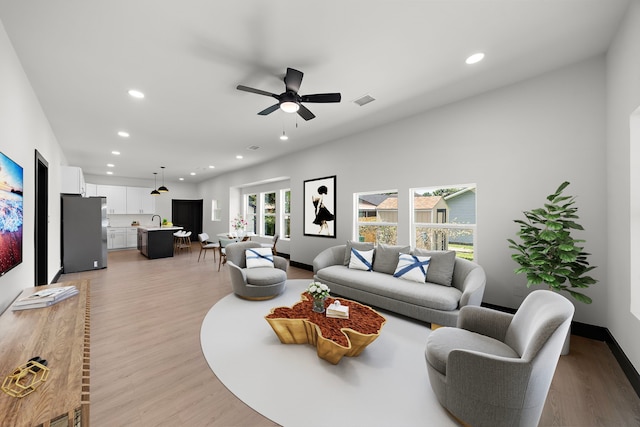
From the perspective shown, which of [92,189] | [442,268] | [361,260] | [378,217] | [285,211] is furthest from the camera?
[92,189]

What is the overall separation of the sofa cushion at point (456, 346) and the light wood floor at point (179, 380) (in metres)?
0.40

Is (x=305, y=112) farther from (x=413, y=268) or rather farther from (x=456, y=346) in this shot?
(x=456, y=346)

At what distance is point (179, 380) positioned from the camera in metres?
2.07

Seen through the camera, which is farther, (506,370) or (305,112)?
(305,112)

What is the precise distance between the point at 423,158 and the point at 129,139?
5759mm

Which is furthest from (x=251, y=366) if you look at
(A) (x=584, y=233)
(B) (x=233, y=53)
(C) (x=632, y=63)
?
(C) (x=632, y=63)

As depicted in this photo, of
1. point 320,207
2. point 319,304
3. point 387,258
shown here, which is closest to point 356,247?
point 387,258

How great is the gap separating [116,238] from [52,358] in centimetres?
1003

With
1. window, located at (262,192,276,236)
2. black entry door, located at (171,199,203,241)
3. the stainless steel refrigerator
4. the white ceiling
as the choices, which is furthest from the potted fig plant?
black entry door, located at (171,199,203,241)

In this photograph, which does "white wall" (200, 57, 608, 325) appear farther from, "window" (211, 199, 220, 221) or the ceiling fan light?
"window" (211, 199, 220, 221)

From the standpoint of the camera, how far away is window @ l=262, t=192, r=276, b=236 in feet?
27.5

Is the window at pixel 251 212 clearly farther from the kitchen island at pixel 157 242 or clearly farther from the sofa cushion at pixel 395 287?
the sofa cushion at pixel 395 287

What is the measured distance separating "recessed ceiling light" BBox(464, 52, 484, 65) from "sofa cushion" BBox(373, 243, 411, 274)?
97.4 inches

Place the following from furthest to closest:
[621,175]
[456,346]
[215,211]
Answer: [215,211], [621,175], [456,346]
